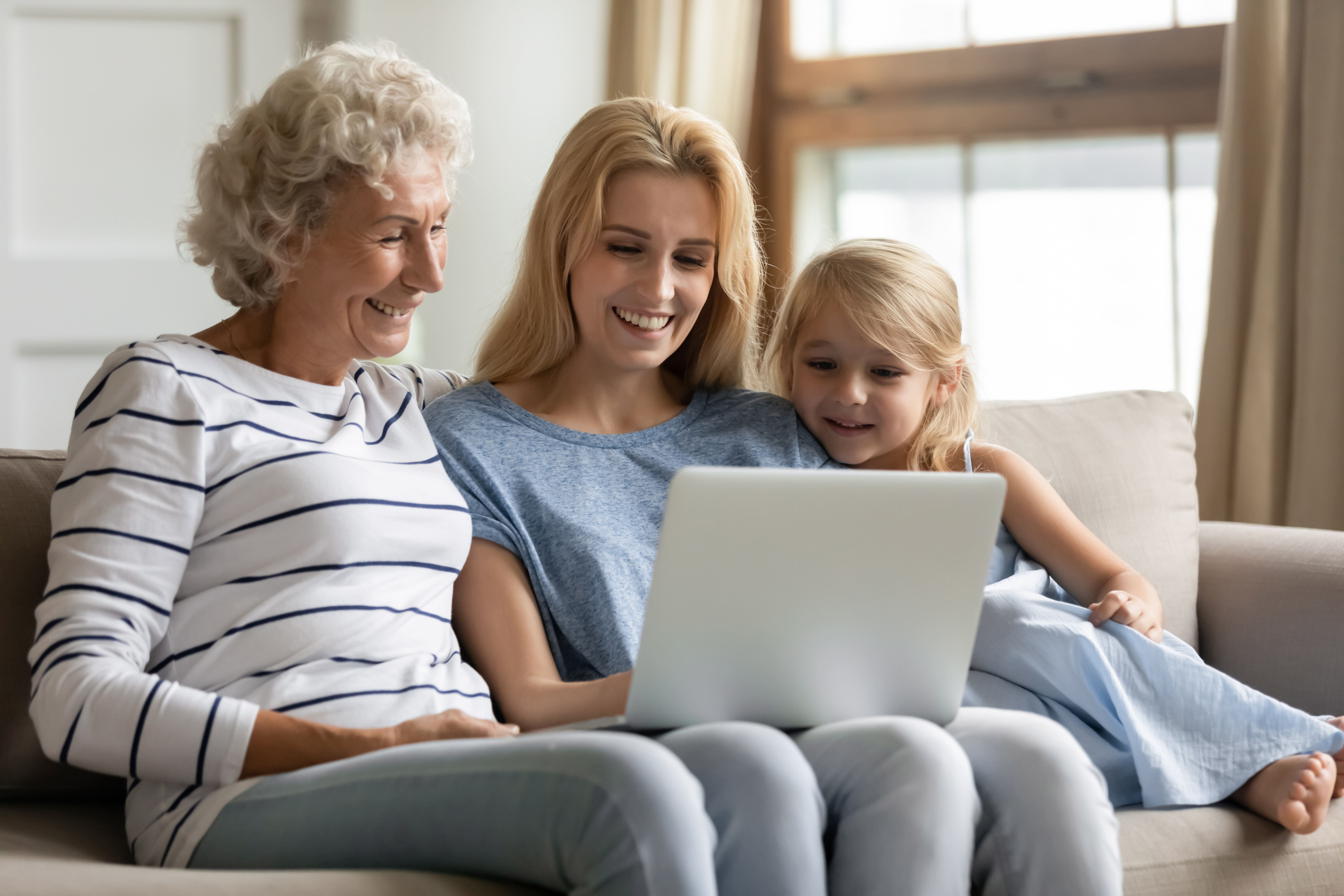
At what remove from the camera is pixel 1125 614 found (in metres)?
1.42

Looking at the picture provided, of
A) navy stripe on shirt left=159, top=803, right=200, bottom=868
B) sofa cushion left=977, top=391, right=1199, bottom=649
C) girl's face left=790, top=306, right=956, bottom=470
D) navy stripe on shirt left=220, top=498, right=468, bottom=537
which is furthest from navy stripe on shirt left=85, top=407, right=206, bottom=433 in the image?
sofa cushion left=977, top=391, right=1199, bottom=649

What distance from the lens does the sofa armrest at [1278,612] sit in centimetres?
156

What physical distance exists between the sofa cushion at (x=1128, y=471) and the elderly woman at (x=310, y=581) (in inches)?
33.8

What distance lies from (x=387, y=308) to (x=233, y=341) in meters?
0.16

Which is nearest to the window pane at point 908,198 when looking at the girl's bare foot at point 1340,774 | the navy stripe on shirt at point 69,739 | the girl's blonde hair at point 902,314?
the girl's blonde hair at point 902,314

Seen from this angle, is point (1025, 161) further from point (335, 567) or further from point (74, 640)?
point (74, 640)

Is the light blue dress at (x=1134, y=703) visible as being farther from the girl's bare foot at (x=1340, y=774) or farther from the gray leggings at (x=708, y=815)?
the gray leggings at (x=708, y=815)

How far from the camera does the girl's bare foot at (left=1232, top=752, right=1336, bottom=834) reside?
125 cm

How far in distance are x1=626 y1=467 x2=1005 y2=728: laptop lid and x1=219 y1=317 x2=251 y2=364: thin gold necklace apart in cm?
55

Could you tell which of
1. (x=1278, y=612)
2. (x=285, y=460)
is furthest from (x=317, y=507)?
(x=1278, y=612)

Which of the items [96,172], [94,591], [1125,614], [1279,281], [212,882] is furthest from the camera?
[96,172]

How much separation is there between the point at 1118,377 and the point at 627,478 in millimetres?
1594

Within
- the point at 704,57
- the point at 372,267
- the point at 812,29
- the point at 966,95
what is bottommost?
the point at 372,267

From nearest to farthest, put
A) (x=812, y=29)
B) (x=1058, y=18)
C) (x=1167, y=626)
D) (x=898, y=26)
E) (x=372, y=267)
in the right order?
(x=372, y=267)
(x=1167, y=626)
(x=1058, y=18)
(x=898, y=26)
(x=812, y=29)
